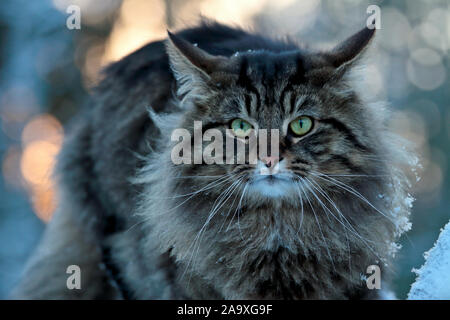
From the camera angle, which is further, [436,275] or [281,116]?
[281,116]

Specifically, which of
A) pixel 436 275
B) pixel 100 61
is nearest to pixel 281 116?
pixel 436 275

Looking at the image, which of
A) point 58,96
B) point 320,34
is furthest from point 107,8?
point 320,34

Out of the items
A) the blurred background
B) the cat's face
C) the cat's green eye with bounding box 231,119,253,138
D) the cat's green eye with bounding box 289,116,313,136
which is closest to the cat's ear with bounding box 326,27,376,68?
the cat's face

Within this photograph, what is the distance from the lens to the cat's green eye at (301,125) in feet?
8.48

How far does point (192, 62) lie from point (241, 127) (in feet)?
1.39

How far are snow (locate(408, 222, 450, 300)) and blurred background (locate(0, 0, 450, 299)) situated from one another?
7.44 meters

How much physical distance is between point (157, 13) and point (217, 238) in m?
7.66

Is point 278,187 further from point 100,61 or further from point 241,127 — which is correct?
point 100,61

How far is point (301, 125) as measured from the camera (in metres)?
2.60

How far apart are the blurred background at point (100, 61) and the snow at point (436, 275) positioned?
744cm

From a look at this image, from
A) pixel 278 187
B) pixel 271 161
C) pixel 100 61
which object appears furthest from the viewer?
pixel 100 61

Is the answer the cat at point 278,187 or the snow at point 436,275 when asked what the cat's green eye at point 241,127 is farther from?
the snow at point 436,275

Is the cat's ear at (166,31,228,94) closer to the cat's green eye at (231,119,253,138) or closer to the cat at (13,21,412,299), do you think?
the cat at (13,21,412,299)
